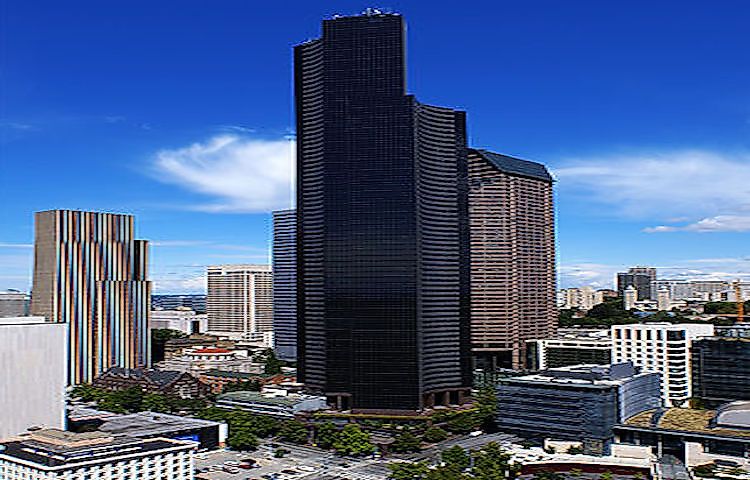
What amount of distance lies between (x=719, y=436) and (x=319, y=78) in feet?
191

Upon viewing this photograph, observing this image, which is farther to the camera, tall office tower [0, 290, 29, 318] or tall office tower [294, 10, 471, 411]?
tall office tower [0, 290, 29, 318]

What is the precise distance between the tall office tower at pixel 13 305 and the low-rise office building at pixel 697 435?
112 m

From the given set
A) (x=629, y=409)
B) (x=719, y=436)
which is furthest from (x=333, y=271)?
(x=719, y=436)

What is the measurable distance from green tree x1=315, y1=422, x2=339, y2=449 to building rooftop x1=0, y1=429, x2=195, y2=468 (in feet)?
69.2

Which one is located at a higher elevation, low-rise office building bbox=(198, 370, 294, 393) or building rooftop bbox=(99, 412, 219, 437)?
building rooftop bbox=(99, 412, 219, 437)

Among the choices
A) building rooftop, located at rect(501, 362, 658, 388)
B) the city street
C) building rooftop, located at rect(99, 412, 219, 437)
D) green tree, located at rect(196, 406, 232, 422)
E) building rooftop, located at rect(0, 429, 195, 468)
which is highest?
building rooftop, located at rect(501, 362, 658, 388)

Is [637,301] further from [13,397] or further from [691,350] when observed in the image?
[13,397]

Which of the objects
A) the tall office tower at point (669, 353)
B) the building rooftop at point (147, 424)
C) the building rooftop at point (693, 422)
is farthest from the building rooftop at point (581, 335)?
the building rooftop at point (147, 424)

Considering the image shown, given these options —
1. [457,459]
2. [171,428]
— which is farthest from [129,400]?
[457,459]

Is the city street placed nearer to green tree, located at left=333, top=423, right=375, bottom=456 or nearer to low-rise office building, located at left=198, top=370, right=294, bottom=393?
green tree, located at left=333, top=423, right=375, bottom=456

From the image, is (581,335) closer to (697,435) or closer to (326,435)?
(697,435)

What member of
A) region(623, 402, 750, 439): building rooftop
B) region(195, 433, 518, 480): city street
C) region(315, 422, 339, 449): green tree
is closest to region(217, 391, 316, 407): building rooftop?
region(195, 433, 518, 480): city street

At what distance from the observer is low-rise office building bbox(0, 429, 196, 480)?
53.2 m

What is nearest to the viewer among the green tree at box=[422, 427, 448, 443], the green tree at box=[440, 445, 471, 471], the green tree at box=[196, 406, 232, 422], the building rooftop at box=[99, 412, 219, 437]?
the green tree at box=[440, 445, 471, 471]
